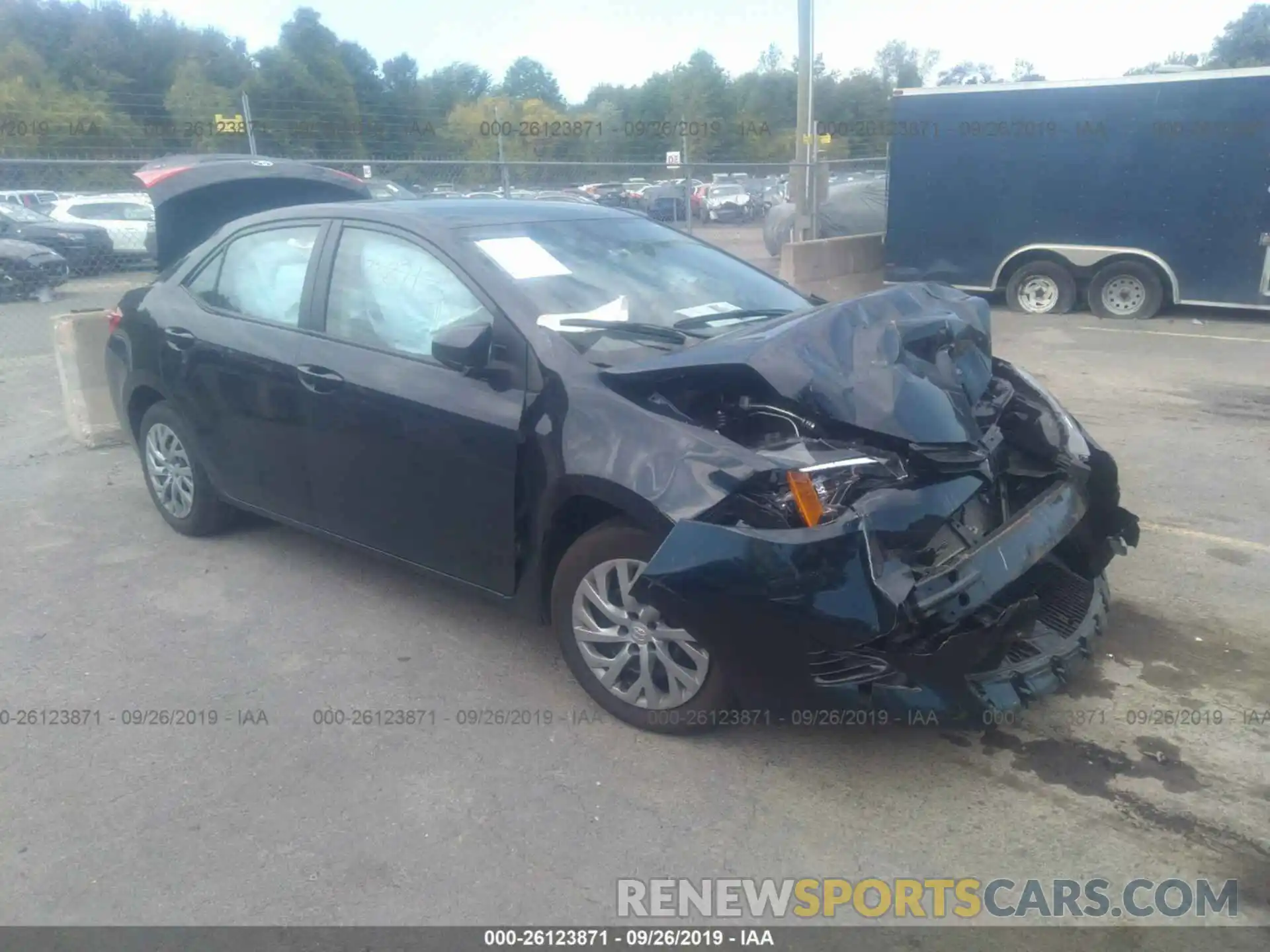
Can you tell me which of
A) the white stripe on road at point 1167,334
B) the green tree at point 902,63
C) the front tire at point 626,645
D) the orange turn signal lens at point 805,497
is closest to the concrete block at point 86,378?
the front tire at point 626,645

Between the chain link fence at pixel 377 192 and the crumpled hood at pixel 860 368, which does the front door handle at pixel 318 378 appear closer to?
the crumpled hood at pixel 860 368

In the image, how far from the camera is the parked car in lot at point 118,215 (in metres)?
18.8

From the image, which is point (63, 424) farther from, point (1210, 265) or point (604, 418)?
point (1210, 265)

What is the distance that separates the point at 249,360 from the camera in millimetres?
4727

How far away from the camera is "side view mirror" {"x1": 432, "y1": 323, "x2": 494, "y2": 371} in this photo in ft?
12.0

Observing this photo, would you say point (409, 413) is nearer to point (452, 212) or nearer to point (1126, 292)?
point (452, 212)

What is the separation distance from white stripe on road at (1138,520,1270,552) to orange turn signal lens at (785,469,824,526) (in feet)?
9.93

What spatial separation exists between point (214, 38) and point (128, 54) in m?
5.61

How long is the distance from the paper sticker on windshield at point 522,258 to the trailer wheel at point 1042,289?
10.8 m

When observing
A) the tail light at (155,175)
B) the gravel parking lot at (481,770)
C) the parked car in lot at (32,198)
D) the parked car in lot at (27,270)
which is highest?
the tail light at (155,175)

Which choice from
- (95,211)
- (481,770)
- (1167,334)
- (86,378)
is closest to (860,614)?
(481,770)

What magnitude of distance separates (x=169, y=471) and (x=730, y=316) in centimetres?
320

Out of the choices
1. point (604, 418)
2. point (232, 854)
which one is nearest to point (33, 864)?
point (232, 854)

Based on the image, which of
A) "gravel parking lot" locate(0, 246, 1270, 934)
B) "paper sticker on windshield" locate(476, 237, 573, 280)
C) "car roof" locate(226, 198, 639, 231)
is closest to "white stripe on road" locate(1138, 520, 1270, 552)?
"gravel parking lot" locate(0, 246, 1270, 934)
